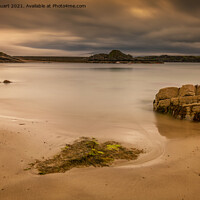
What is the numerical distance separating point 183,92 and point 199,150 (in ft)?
16.8

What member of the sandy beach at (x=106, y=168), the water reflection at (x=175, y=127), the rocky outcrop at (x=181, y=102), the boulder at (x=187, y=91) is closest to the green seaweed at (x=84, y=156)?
the sandy beach at (x=106, y=168)

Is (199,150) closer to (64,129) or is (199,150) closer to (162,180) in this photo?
(162,180)

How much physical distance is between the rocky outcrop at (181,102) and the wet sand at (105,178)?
3684mm

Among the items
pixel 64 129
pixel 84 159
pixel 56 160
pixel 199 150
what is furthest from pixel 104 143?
pixel 199 150

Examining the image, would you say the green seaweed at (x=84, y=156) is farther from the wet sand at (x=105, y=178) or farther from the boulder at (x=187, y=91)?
the boulder at (x=187, y=91)

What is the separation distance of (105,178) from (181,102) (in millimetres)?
7192

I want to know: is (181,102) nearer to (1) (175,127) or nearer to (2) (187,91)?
(2) (187,91)

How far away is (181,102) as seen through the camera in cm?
1041

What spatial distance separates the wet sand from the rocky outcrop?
12.1 feet

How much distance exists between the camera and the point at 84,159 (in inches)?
207

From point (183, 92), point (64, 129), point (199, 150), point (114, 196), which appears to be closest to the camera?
point (114, 196)

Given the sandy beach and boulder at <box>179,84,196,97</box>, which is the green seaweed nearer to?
the sandy beach

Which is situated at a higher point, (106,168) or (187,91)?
(187,91)

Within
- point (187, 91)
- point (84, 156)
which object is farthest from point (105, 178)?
point (187, 91)
